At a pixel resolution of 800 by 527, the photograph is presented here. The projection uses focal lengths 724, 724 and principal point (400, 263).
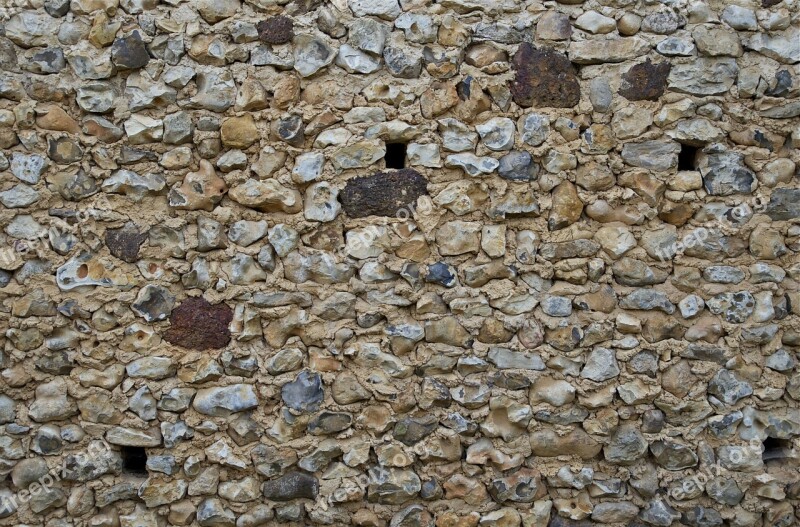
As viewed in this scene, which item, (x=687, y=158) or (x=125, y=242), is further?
(x=687, y=158)

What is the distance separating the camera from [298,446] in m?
2.76

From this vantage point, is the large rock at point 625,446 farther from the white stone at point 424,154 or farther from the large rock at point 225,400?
the large rock at point 225,400

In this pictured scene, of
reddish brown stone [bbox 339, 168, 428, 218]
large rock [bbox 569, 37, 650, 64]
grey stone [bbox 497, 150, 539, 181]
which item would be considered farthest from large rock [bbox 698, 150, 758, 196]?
reddish brown stone [bbox 339, 168, 428, 218]

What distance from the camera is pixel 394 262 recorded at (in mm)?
2781

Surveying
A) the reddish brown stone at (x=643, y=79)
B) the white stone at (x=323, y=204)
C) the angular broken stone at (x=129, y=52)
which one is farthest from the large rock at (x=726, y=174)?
the angular broken stone at (x=129, y=52)

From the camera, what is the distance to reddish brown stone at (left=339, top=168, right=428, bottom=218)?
2785 mm

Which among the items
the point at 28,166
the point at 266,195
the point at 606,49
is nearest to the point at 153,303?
the point at 266,195

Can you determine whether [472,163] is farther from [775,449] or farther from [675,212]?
[775,449]

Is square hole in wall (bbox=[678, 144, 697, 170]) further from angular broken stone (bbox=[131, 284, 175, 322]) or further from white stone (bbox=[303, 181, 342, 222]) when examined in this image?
angular broken stone (bbox=[131, 284, 175, 322])

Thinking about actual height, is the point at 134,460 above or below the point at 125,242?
below

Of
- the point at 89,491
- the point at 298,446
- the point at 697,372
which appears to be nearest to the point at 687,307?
the point at 697,372

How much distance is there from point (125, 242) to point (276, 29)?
998mm

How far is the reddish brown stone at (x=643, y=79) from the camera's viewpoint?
2842 mm

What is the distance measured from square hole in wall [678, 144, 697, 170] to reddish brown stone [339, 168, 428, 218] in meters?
1.09
